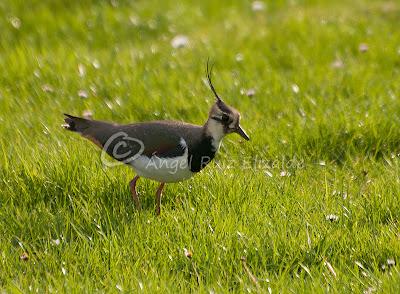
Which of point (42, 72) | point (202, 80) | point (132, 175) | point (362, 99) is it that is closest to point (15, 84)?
point (42, 72)

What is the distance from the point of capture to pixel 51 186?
6035mm

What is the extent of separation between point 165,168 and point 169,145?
0.23 metres

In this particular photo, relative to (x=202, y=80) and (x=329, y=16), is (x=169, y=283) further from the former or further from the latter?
(x=329, y=16)

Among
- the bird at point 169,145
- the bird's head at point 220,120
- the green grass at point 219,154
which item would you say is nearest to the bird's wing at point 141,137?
the bird at point 169,145

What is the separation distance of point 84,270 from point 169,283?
1.95 feet

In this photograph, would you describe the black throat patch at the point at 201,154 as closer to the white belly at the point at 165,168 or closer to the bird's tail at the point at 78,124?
the white belly at the point at 165,168

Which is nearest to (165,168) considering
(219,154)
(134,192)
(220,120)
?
(134,192)

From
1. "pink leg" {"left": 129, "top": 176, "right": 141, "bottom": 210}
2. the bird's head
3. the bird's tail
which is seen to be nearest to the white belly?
"pink leg" {"left": 129, "top": 176, "right": 141, "bottom": 210}

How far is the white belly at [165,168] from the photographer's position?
5.72m

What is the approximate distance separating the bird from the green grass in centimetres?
24

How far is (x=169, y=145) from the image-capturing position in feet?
19.3

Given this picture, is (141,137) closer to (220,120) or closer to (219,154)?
(220,120)

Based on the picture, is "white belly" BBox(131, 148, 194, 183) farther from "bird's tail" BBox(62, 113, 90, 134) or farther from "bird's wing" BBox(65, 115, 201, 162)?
"bird's tail" BBox(62, 113, 90, 134)

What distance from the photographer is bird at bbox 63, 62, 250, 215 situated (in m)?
5.77
